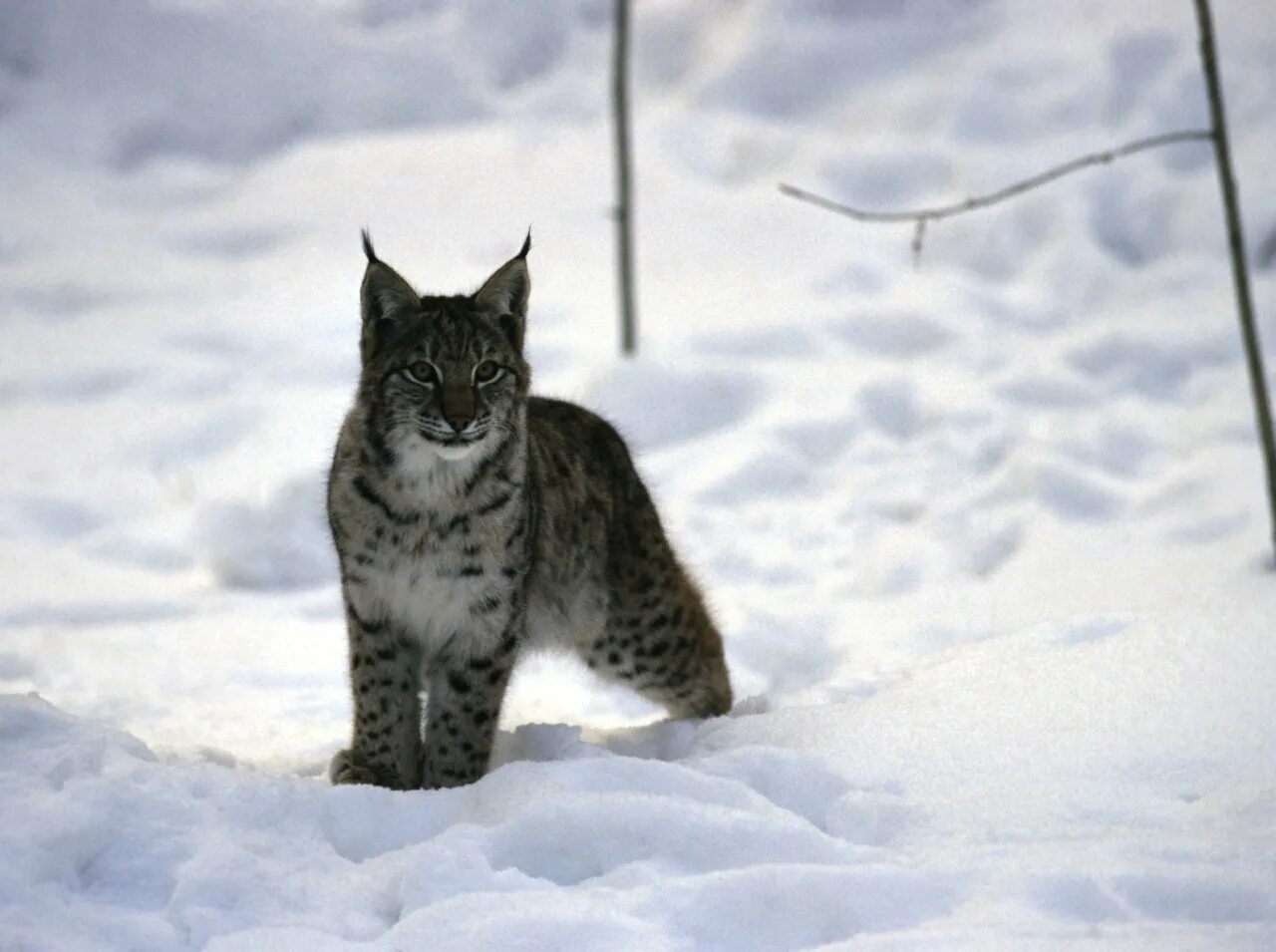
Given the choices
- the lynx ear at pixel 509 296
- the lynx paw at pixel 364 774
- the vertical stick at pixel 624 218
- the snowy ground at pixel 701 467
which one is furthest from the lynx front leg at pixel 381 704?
the vertical stick at pixel 624 218

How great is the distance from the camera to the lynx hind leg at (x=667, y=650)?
4.34 m

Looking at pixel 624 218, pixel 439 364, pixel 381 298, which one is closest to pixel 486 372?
pixel 439 364

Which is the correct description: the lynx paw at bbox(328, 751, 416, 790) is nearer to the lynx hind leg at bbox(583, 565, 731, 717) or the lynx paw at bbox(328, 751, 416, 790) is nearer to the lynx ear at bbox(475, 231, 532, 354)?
the lynx hind leg at bbox(583, 565, 731, 717)

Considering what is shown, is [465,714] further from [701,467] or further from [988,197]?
[701,467]

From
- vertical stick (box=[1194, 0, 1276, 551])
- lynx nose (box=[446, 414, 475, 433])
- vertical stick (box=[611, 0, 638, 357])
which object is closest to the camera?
lynx nose (box=[446, 414, 475, 433])

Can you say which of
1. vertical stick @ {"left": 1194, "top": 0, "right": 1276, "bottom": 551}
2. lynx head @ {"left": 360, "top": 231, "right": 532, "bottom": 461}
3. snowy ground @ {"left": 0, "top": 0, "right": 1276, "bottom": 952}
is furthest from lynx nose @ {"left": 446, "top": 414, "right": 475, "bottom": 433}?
vertical stick @ {"left": 1194, "top": 0, "right": 1276, "bottom": 551}

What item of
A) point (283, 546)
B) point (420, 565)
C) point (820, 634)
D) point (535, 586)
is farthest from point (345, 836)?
point (283, 546)

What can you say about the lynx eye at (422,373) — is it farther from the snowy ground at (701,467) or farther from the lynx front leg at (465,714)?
the snowy ground at (701,467)

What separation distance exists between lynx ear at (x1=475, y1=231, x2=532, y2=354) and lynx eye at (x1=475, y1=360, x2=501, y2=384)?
134 mm

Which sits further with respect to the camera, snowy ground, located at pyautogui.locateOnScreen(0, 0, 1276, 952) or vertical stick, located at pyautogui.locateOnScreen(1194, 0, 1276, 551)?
vertical stick, located at pyautogui.locateOnScreen(1194, 0, 1276, 551)

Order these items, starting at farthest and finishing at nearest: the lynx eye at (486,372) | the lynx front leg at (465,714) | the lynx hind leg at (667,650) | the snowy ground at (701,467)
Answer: the lynx hind leg at (667,650), the lynx front leg at (465,714), the lynx eye at (486,372), the snowy ground at (701,467)

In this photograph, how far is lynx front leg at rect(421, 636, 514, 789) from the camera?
3.80m

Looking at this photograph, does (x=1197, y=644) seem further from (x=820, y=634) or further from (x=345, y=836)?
(x=345, y=836)

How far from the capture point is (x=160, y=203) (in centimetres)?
868
